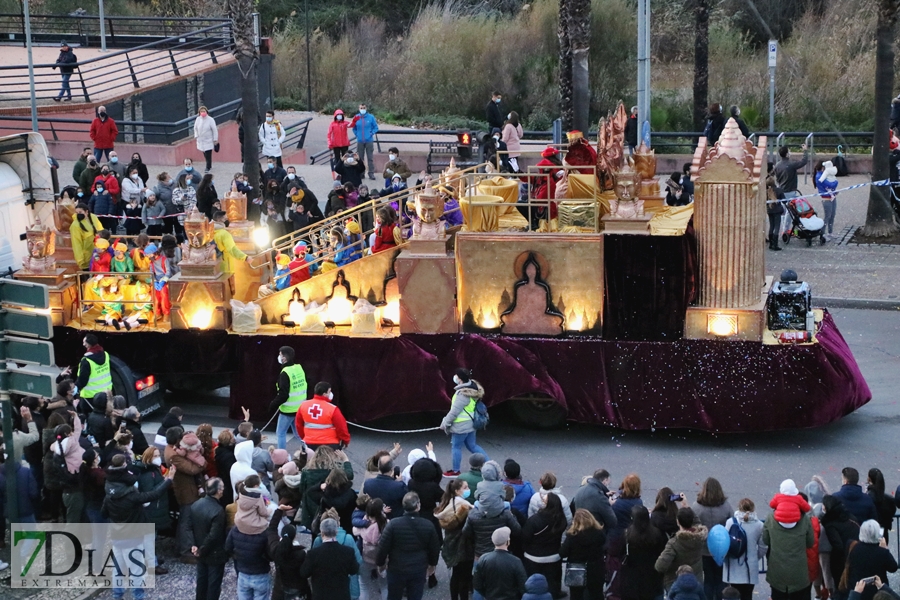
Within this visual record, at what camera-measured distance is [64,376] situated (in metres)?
14.5

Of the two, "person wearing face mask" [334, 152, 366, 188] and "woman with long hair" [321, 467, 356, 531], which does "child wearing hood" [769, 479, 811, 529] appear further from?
"person wearing face mask" [334, 152, 366, 188]

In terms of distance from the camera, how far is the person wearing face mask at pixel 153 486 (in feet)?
36.9

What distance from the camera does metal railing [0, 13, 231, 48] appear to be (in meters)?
38.6

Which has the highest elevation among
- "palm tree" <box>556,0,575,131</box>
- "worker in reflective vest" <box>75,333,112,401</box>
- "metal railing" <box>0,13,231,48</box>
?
"metal railing" <box>0,13,231,48</box>

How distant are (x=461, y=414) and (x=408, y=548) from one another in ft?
11.0

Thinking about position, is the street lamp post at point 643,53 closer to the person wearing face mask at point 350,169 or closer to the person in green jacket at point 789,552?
the person wearing face mask at point 350,169

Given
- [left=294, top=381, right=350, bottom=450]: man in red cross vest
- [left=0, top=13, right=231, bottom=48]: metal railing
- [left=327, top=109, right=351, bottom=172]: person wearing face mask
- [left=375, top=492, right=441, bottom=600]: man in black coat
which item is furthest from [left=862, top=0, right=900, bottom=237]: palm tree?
[left=0, top=13, right=231, bottom=48]: metal railing

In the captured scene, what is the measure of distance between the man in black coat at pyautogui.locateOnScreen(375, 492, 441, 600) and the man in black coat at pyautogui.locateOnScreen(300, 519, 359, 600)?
430 millimetres

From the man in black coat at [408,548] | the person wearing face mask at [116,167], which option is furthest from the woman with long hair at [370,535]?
the person wearing face mask at [116,167]

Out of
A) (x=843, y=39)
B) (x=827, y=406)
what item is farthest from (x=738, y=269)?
(x=843, y=39)

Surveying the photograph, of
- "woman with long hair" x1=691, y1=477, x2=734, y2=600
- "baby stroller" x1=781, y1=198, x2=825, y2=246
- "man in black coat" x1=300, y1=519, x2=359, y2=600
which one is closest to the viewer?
"man in black coat" x1=300, y1=519, x2=359, y2=600

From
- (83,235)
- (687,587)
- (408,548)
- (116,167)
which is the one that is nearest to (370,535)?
(408,548)

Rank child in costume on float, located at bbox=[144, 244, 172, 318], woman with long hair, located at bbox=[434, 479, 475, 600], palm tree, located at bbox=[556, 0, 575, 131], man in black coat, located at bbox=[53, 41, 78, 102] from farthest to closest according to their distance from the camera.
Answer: man in black coat, located at bbox=[53, 41, 78, 102] < palm tree, located at bbox=[556, 0, 575, 131] < child in costume on float, located at bbox=[144, 244, 172, 318] < woman with long hair, located at bbox=[434, 479, 475, 600]

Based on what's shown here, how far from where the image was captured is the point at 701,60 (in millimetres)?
29422
